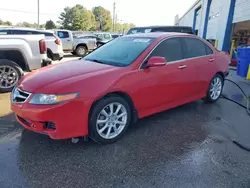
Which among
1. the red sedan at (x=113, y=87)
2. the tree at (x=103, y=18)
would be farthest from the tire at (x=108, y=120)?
→ the tree at (x=103, y=18)

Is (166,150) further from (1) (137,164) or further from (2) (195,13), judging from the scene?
(2) (195,13)

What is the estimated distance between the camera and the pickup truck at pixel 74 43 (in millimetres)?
→ 14570

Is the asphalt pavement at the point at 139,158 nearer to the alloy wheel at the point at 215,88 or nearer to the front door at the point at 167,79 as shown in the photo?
the front door at the point at 167,79

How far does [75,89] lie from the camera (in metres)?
2.79

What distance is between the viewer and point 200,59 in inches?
176

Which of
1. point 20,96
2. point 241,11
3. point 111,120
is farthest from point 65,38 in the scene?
point 111,120

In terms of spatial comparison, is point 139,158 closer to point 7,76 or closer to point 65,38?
point 7,76

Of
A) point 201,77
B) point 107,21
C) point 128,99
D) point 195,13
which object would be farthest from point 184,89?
point 107,21

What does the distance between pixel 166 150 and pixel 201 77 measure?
2.01 m

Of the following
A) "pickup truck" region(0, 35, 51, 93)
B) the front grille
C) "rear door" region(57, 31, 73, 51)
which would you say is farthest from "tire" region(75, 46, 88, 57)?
the front grille

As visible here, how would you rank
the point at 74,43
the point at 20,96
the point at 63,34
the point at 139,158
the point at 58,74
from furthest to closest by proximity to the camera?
the point at 74,43
the point at 63,34
the point at 58,74
the point at 20,96
the point at 139,158

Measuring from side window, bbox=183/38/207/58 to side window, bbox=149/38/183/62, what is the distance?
180 mm

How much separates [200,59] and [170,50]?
860mm

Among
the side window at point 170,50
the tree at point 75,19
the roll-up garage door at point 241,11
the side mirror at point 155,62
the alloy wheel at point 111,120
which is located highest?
the tree at point 75,19
